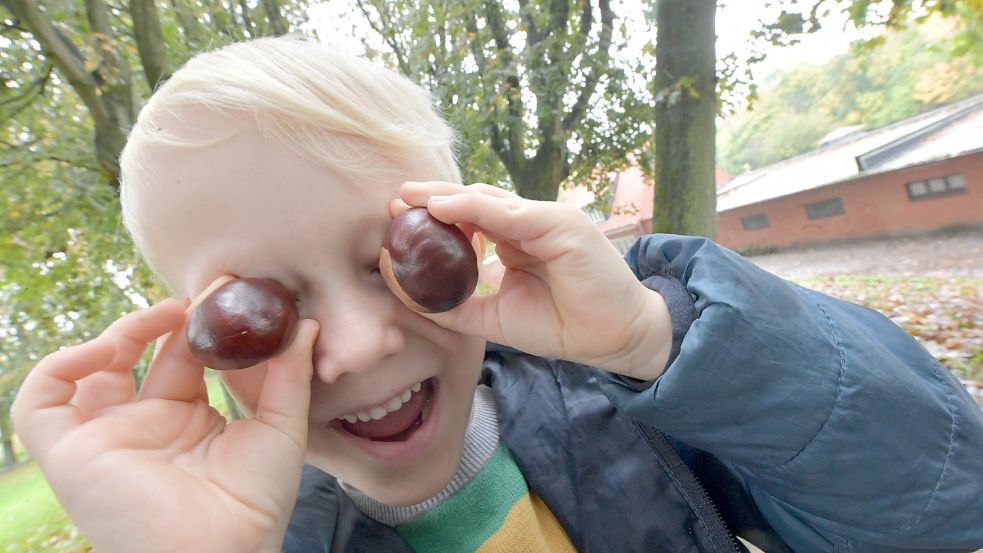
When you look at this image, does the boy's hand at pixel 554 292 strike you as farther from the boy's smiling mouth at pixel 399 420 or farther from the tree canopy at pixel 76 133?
the tree canopy at pixel 76 133

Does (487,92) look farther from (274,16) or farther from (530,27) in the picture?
(274,16)

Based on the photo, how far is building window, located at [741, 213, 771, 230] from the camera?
1912cm

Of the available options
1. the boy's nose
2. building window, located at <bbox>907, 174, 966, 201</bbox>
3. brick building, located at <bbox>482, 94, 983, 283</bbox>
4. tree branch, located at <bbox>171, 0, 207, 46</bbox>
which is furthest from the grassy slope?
building window, located at <bbox>907, 174, 966, 201</bbox>

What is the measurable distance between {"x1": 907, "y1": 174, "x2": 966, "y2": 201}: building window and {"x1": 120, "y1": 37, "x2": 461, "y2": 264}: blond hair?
1833 cm

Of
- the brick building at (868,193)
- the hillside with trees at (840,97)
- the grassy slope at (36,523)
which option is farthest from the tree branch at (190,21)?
the hillside with trees at (840,97)

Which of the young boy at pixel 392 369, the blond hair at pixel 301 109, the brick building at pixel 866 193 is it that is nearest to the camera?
the young boy at pixel 392 369

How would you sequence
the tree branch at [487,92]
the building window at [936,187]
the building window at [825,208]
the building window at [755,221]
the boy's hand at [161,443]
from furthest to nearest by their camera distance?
the building window at [755,221] < the building window at [825,208] < the building window at [936,187] < the tree branch at [487,92] < the boy's hand at [161,443]

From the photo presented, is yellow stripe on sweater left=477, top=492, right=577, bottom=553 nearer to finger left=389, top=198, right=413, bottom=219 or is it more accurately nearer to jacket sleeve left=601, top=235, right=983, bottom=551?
jacket sleeve left=601, top=235, right=983, bottom=551

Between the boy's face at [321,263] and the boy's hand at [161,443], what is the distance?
77mm

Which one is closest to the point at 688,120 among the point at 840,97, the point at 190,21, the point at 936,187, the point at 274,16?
the point at 274,16

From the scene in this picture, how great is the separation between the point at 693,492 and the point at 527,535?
414 millimetres

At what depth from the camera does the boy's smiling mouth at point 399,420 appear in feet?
3.89

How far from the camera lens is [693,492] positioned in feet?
4.20

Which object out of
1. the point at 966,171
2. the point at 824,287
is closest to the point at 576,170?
the point at 824,287
